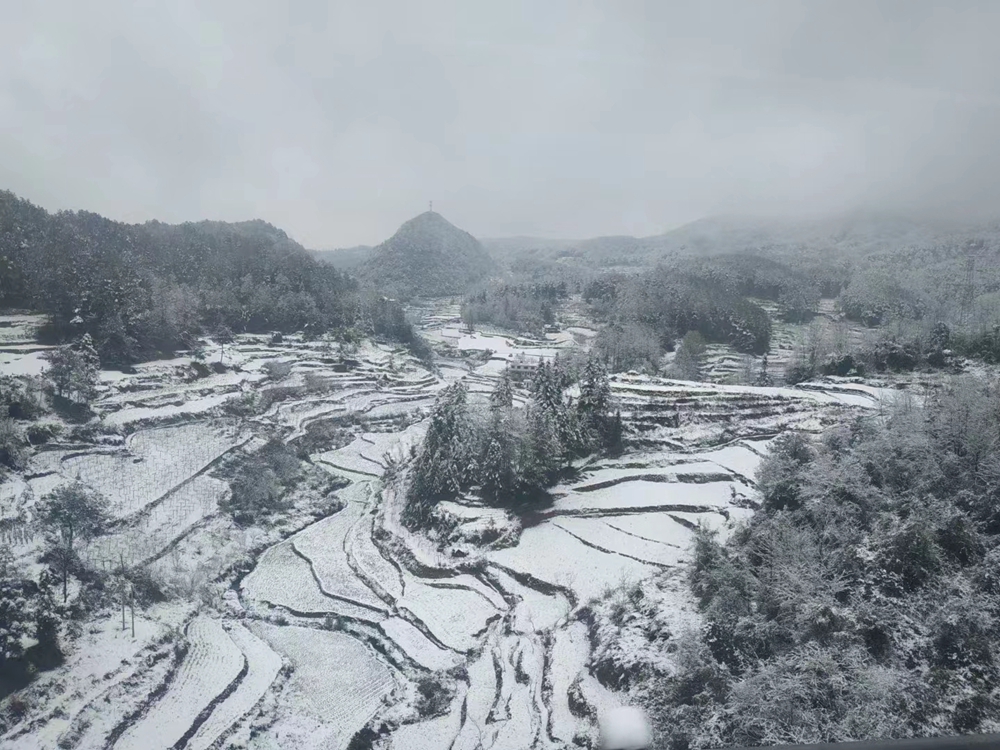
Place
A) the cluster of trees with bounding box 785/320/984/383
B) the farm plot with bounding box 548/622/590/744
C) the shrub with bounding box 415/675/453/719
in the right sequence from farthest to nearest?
1. the cluster of trees with bounding box 785/320/984/383
2. the shrub with bounding box 415/675/453/719
3. the farm plot with bounding box 548/622/590/744

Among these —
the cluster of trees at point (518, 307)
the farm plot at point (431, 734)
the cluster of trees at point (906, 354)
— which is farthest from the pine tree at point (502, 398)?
the cluster of trees at point (518, 307)

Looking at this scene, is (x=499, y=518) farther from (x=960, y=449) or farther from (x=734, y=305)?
(x=734, y=305)

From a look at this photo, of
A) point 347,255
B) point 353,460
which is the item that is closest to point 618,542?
point 353,460

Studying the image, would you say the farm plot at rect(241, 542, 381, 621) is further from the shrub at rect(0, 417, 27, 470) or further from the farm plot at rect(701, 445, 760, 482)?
the farm plot at rect(701, 445, 760, 482)

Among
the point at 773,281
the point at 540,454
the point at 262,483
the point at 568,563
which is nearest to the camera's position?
the point at 568,563

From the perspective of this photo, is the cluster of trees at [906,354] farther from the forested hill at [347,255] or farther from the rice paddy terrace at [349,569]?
the forested hill at [347,255]

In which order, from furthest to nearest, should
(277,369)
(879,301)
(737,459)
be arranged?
(879,301) → (277,369) → (737,459)

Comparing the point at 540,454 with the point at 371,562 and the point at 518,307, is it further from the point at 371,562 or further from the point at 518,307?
the point at 518,307

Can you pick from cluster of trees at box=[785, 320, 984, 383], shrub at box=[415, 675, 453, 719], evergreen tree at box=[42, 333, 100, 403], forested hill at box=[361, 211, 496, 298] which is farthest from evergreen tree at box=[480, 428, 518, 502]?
forested hill at box=[361, 211, 496, 298]
